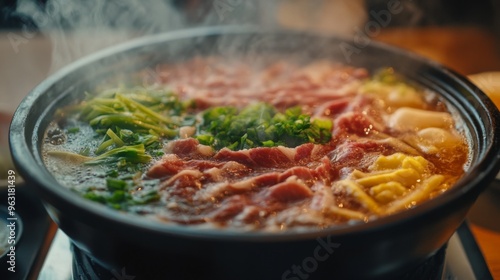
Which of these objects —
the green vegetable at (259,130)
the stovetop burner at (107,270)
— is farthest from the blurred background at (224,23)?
the stovetop burner at (107,270)

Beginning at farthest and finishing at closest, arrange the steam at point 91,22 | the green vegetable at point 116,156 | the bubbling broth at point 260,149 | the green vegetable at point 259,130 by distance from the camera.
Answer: the steam at point 91,22, the green vegetable at point 259,130, the green vegetable at point 116,156, the bubbling broth at point 260,149

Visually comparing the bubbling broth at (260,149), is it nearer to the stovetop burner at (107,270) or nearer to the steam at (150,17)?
the stovetop burner at (107,270)

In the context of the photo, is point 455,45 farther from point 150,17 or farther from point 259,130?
point 259,130

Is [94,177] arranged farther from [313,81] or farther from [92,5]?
[92,5]

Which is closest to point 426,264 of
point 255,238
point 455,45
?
point 255,238

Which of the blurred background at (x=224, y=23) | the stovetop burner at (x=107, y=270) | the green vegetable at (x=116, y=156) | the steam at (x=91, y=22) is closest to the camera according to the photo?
the stovetop burner at (x=107, y=270)

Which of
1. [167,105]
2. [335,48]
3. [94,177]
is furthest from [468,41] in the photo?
[94,177]
